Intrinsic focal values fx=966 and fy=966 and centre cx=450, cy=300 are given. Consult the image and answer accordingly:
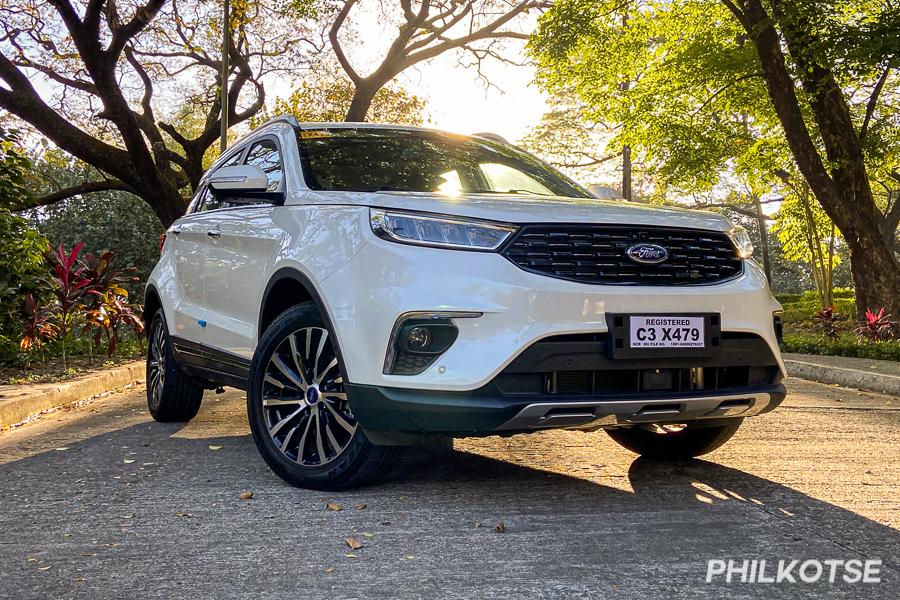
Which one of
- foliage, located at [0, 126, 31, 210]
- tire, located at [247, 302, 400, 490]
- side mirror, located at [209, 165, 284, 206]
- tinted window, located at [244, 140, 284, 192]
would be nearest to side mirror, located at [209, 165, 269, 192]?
side mirror, located at [209, 165, 284, 206]

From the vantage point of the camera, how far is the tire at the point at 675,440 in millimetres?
5037

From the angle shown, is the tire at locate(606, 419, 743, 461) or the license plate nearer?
the license plate

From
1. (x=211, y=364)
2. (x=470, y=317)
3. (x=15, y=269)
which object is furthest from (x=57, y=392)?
(x=470, y=317)

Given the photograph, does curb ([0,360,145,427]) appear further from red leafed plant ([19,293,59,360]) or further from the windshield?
the windshield

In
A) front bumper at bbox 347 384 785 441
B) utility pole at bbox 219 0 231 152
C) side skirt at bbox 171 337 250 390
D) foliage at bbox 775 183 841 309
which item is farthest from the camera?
foliage at bbox 775 183 841 309

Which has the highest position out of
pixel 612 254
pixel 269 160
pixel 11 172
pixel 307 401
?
pixel 11 172

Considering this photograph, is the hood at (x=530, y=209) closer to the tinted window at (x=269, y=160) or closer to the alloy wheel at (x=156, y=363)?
the tinted window at (x=269, y=160)

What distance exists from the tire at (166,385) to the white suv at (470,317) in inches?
72.2

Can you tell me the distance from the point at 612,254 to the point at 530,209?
1.27ft

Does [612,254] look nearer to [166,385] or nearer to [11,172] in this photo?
[166,385]

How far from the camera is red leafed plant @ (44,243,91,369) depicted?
9758 mm

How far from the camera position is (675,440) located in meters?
5.22

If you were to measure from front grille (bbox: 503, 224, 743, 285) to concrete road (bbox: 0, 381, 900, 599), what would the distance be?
999mm

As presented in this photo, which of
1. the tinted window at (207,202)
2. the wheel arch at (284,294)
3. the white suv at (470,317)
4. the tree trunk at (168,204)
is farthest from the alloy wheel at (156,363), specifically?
the tree trunk at (168,204)
